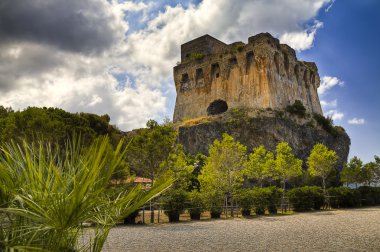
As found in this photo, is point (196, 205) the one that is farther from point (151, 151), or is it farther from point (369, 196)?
point (369, 196)

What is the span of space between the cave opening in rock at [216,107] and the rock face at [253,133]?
6784mm

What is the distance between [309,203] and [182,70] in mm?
32717

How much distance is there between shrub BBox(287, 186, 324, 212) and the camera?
24.5 m

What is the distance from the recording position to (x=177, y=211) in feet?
63.3

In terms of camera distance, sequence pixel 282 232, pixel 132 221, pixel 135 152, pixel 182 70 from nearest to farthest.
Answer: pixel 282 232
pixel 132 221
pixel 135 152
pixel 182 70

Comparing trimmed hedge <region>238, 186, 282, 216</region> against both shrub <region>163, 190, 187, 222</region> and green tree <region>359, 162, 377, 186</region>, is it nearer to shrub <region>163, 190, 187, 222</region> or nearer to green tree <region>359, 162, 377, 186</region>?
shrub <region>163, 190, 187, 222</region>

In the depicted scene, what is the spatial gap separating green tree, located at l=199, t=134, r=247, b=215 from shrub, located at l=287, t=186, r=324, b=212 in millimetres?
4286

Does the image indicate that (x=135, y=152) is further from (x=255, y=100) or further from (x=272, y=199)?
(x=255, y=100)

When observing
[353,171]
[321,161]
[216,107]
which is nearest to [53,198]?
[321,161]

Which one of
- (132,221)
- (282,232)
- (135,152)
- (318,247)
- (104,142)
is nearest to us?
(104,142)

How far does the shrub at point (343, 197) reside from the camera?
2625 centimetres

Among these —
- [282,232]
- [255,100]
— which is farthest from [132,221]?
[255,100]

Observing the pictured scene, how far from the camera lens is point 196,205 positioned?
796 inches

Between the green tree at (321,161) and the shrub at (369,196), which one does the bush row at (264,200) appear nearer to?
the shrub at (369,196)
